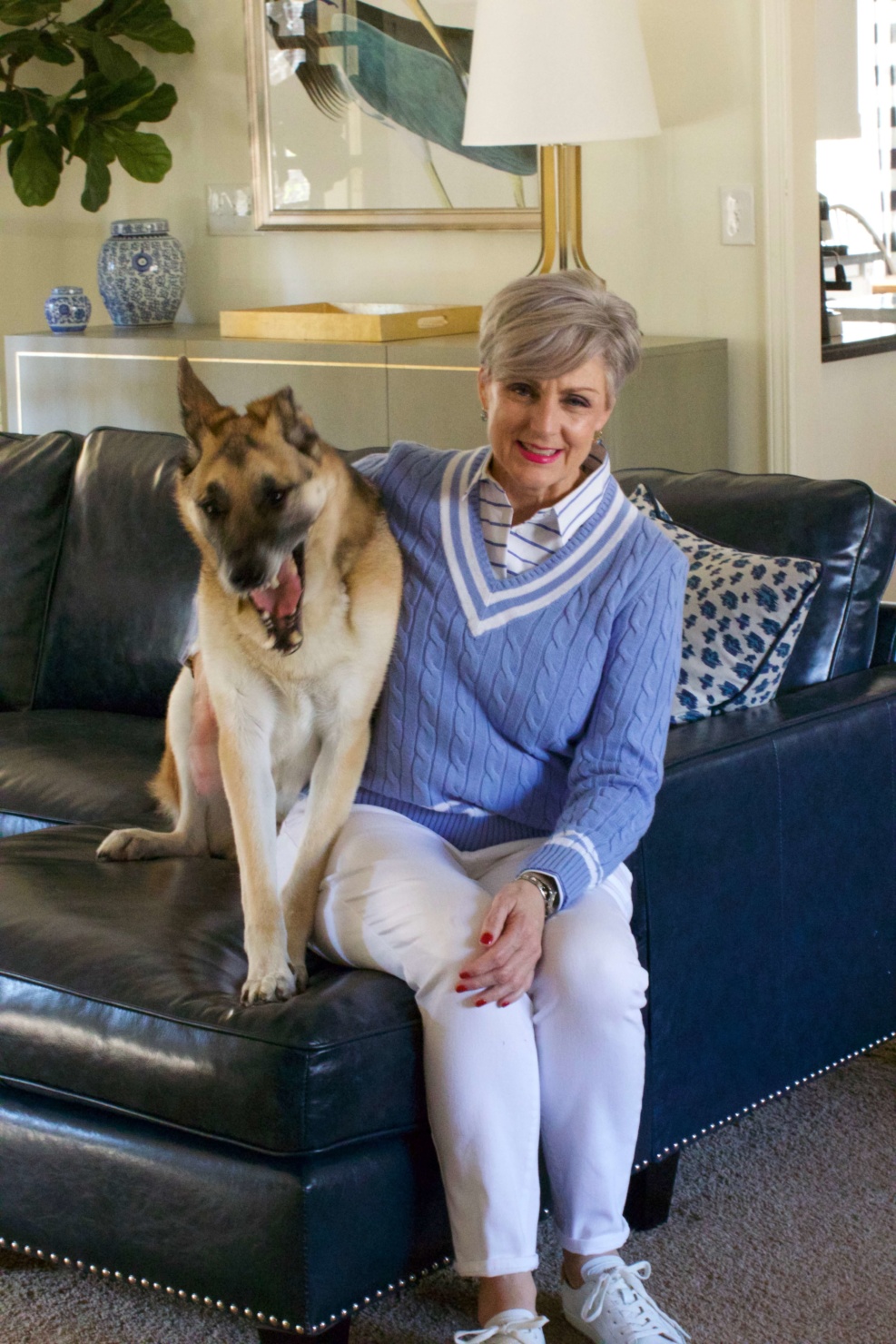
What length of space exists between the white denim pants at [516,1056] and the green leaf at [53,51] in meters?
3.73

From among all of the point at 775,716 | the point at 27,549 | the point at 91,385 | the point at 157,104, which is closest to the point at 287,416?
the point at 775,716

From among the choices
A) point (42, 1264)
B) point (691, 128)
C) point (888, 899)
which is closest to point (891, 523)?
point (888, 899)

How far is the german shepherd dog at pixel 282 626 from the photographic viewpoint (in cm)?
160

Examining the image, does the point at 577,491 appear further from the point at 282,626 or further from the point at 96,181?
the point at 96,181

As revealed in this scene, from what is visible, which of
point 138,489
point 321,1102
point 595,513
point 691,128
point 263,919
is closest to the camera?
point 321,1102

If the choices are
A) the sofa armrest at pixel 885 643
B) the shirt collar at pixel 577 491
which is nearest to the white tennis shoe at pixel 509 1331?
the shirt collar at pixel 577 491

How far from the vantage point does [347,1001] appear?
1.55 m

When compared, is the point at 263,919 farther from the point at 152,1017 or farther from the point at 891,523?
the point at 891,523

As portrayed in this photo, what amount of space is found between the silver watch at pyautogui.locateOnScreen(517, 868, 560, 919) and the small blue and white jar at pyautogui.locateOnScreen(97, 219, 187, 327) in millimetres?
3338

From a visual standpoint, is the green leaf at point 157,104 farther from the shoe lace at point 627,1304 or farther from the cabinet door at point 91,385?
the shoe lace at point 627,1304

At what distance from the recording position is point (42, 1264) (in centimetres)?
186

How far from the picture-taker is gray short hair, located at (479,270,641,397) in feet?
5.62

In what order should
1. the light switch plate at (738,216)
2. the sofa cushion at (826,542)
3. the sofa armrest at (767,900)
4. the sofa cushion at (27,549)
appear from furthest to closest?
the light switch plate at (738,216), the sofa cushion at (27,549), the sofa cushion at (826,542), the sofa armrest at (767,900)

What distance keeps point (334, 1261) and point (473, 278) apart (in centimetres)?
312
